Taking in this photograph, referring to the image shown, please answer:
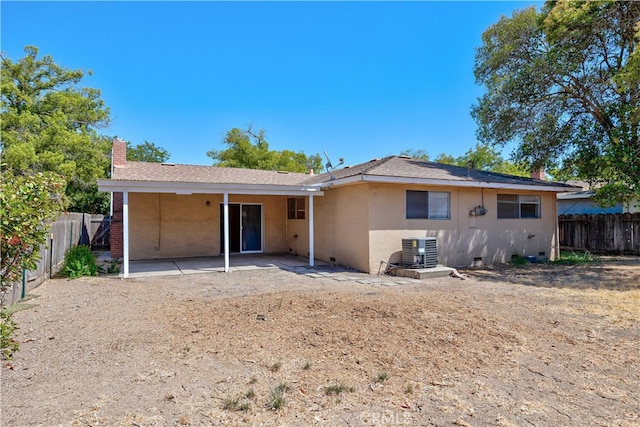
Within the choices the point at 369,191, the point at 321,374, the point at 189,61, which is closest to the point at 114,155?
the point at 189,61

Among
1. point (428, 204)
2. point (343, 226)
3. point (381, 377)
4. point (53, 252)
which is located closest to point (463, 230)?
point (428, 204)

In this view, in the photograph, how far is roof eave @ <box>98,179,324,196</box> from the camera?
8922 millimetres

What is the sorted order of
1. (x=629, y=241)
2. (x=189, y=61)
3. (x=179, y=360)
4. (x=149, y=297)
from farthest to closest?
(x=189, y=61), (x=629, y=241), (x=149, y=297), (x=179, y=360)

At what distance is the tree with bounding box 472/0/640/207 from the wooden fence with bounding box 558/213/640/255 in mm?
3502

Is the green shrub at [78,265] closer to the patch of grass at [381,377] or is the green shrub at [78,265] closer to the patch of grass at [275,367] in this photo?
the patch of grass at [275,367]

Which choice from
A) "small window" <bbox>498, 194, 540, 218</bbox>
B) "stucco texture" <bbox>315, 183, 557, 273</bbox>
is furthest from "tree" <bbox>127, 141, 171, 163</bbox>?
"small window" <bbox>498, 194, 540, 218</bbox>

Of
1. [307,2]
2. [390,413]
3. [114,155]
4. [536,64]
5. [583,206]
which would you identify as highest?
[307,2]

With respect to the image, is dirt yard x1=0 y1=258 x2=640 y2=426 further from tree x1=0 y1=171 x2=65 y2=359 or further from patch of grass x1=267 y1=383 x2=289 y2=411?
tree x1=0 y1=171 x2=65 y2=359

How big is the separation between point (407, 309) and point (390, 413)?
3035 millimetres

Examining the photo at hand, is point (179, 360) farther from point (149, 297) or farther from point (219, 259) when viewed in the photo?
point (219, 259)

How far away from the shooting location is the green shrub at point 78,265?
930 centimetres

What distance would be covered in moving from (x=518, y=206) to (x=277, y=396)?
11.8 meters

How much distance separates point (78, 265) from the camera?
31.0 feet

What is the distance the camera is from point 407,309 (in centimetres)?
579
